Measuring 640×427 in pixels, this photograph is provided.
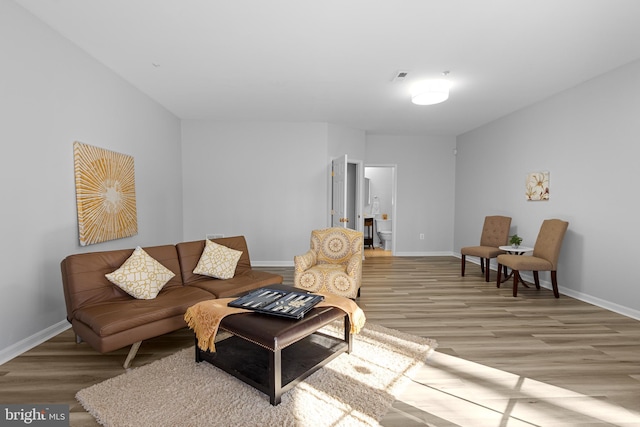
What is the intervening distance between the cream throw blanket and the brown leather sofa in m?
0.25

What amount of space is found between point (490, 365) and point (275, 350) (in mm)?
1655

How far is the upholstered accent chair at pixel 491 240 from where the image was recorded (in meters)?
4.65

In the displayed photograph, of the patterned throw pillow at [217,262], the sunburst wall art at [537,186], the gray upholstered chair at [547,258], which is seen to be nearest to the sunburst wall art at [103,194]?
the patterned throw pillow at [217,262]

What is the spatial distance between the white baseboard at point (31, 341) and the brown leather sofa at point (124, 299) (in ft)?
1.14

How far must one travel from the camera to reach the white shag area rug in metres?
1.67

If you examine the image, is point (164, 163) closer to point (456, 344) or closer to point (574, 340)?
point (456, 344)

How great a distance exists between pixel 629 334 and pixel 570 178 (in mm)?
2027

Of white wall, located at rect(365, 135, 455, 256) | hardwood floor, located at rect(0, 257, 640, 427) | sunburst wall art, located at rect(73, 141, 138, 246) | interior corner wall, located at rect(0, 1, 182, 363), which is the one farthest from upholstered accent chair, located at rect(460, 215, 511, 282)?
interior corner wall, located at rect(0, 1, 182, 363)

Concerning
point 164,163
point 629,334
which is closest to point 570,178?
point 629,334

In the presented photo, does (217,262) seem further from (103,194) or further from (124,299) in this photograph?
(103,194)

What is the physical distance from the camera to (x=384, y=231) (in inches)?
324

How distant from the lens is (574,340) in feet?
8.75

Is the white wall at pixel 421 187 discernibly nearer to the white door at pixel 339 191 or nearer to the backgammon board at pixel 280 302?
the white door at pixel 339 191

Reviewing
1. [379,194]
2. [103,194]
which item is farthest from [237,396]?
[379,194]
